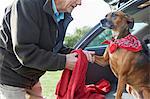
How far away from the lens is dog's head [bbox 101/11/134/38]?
3.16 meters

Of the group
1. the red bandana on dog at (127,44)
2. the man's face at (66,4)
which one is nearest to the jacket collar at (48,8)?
the man's face at (66,4)

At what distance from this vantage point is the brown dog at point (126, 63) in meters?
3.01

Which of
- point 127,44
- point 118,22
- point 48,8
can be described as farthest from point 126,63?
point 48,8

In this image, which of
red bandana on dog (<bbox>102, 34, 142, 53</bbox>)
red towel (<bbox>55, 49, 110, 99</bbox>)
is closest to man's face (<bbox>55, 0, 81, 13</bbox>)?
red towel (<bbox>55, 49, 110, 99</bbox>)

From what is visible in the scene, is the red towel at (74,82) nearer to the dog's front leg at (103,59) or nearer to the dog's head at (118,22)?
the dog's front leg at (103,59)

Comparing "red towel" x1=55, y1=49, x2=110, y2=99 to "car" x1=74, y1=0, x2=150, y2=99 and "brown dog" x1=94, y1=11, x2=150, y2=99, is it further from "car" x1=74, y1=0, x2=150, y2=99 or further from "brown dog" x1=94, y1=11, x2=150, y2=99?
"car" x1=74, y1=0, x2=150, y2=99

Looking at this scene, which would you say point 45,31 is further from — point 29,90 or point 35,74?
point 29,90

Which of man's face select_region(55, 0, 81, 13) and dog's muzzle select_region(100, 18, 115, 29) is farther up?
man's face select_region(55, 0, 81, 13)

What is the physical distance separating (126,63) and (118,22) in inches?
15.2

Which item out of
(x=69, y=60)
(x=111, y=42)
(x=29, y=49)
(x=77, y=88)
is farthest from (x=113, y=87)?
(x=29, y=49)

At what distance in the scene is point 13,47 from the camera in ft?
7.95

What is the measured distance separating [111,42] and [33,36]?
0.88m

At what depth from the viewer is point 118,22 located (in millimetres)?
3193

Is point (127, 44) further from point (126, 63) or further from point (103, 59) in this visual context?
point (103, 59)
